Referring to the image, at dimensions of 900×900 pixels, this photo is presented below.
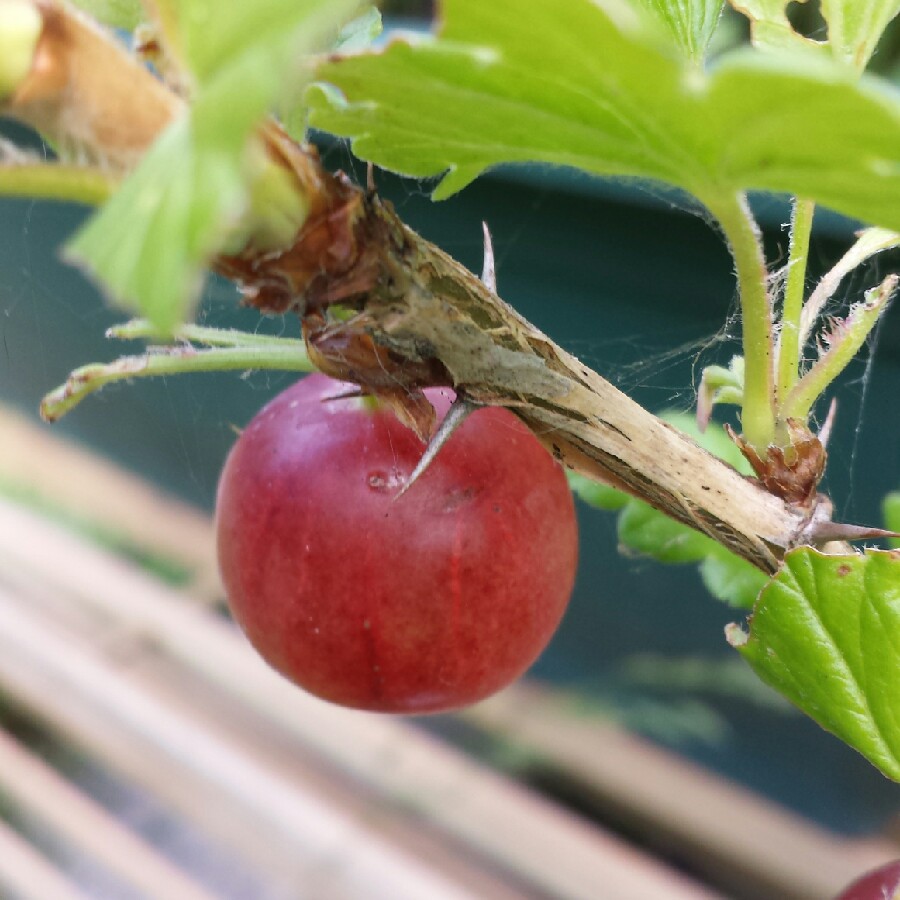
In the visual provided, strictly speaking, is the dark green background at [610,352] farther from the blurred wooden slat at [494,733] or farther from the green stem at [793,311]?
the green stem at [793,311]

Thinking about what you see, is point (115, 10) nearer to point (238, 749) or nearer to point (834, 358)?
point (834, 358)

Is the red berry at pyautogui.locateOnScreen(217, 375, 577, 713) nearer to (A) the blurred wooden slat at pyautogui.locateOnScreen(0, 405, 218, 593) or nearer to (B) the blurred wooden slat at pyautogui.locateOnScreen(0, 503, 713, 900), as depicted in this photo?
(B) the blurred wooden slat at pyautogui.locateOnScreen(0, 503, 713, 900)

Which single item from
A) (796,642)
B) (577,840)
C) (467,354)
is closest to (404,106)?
(467,354)

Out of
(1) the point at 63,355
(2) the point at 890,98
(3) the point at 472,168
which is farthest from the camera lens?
(1) the point at 63,355

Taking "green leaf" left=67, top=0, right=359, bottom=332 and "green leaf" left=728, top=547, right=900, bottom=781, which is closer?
"green leaf" left=67, top=0, right=359, bottom=332

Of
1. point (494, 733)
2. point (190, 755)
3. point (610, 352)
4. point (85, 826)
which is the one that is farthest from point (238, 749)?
point (610, 352)

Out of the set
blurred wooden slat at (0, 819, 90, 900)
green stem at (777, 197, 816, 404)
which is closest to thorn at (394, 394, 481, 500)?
green stem at (777, 197, 816, 404)

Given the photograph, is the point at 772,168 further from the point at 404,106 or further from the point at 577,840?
the point at 577,840
